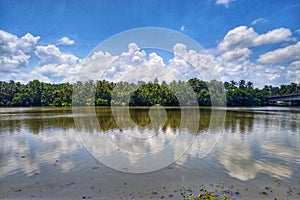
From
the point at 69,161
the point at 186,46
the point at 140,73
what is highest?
the point at 186,46

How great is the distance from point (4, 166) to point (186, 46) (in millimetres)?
7802

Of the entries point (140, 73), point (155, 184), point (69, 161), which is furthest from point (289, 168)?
point (69, 161)

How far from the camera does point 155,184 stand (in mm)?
6129

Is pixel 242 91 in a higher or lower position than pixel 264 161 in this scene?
higher

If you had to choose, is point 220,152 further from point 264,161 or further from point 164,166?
point 164,166

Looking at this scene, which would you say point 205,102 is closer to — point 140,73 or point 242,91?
A: point 242,91

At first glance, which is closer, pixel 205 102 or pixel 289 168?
pixel 289 168

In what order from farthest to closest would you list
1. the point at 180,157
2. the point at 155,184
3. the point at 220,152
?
the point at 220,152, the point at 180,157, the point at 155,184

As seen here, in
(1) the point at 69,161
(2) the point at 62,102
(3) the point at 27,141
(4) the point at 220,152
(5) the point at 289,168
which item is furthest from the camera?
(2) the point at 62,102

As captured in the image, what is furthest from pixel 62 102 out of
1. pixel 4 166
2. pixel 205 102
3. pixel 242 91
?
pixel 4 166

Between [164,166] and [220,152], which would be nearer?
[164,166]

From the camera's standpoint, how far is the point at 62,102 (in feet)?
233

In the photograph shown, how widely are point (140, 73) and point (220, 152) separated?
5048 millimetres

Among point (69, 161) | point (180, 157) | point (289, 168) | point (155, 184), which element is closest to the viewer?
point (155, 184)
